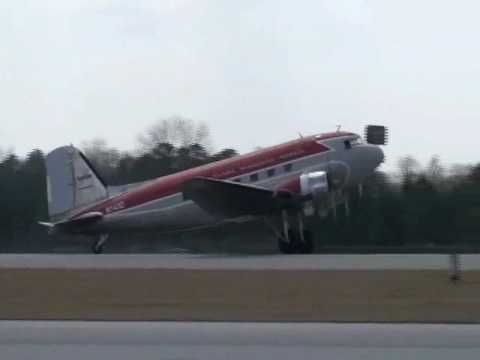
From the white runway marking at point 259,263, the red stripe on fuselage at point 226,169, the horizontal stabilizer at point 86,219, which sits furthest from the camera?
the horizontal stabilizer at point 86,219

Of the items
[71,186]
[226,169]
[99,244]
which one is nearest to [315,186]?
[226,169]

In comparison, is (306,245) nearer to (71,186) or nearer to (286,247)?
(286,247)

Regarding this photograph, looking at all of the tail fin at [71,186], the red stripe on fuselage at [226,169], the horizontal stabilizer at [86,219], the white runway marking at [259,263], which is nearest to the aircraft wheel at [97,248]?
the horizontal stabilizer at [86,219]

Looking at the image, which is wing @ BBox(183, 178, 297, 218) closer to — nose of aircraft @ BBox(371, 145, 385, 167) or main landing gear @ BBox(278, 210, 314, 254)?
main landing gear @ BBox(278, 210, 314, 254)

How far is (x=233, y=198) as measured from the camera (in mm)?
40875

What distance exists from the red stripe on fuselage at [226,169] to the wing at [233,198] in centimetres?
124

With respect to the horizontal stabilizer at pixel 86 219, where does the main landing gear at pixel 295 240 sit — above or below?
below

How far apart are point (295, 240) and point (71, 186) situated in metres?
10.6

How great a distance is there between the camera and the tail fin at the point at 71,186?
45.2 metres

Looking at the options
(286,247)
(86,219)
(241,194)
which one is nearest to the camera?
(241,194)

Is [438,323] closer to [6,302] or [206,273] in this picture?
[6,302]

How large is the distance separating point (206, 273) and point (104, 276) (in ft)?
9.07

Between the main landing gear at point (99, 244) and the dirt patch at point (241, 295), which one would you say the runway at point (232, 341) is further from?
the main landing gear at point (99, 244)

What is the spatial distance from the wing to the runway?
21.3 metres
